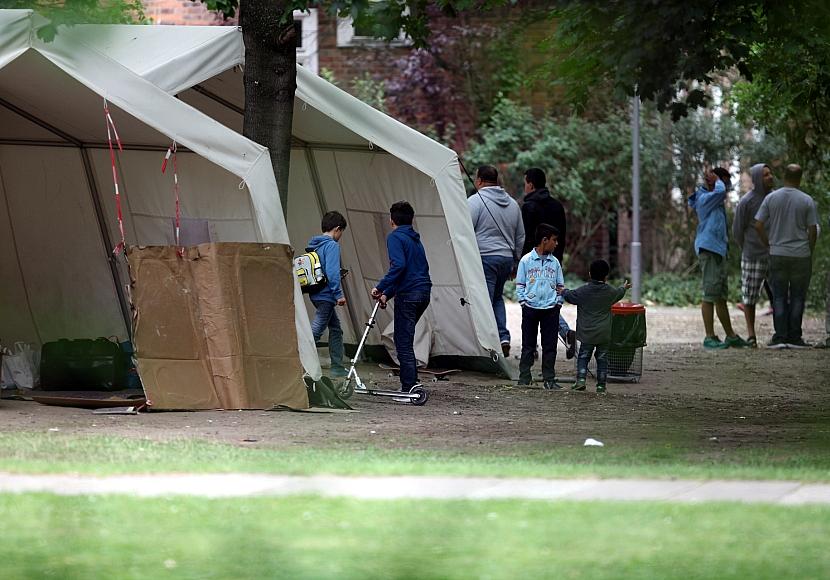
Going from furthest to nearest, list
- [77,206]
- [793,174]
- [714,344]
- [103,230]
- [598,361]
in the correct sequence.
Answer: [714,344], [793,174], [103,230], [77,206], [598,361]

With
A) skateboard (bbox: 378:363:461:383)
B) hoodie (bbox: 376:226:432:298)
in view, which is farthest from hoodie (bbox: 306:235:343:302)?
skateboard (bbox: 378:363:461:383)

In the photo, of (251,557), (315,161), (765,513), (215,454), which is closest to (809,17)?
(765,513)

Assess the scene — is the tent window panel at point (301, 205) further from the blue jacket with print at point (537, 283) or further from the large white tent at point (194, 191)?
the blue jacket with print at point (537, 283)

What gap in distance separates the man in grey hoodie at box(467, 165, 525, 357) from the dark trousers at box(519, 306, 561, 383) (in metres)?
1.11

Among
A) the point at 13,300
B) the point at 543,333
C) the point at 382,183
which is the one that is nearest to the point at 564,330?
the point at 543,333

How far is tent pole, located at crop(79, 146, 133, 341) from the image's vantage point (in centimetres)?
1416

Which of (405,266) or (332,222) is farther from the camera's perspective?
(332,222)

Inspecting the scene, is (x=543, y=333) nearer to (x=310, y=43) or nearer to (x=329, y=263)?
(x=329, y=263)

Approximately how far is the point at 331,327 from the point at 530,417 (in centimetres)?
264

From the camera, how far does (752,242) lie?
17.6 m

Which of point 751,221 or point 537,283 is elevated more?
point 751,221

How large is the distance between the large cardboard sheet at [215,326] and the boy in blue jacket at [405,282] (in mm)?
992

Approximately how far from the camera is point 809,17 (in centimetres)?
917

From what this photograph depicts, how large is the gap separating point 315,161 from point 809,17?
666 centimetres
